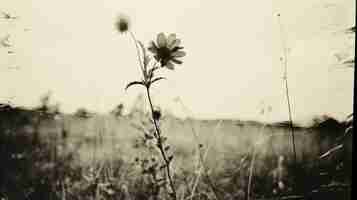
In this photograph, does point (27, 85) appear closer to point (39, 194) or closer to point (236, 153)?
point (39, 194)

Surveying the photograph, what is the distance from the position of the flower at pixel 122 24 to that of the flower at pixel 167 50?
0.08m

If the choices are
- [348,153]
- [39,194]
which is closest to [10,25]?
[39,194]

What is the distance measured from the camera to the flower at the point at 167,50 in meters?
1.28

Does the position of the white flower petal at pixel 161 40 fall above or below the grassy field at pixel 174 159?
above

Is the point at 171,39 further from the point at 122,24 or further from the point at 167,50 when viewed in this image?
the point at 122,24

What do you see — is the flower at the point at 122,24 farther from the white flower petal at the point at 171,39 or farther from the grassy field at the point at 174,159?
the grassy field at the point at 174,159

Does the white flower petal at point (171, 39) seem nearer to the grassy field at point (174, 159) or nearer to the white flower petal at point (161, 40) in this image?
the white flower petal at point (161, 40)

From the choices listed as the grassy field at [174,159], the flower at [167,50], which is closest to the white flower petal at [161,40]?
the flower at [167,50]

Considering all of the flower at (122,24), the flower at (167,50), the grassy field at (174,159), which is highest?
the flower at (122,24)

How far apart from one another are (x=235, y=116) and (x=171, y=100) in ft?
0.58

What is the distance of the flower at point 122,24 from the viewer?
129cm

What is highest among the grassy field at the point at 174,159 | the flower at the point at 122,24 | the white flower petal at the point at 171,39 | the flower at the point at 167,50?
the flower at the point at 122,24

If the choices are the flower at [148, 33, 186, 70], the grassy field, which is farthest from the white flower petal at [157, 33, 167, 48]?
the grassy field

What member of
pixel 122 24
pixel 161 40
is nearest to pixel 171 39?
pixel 161 40
